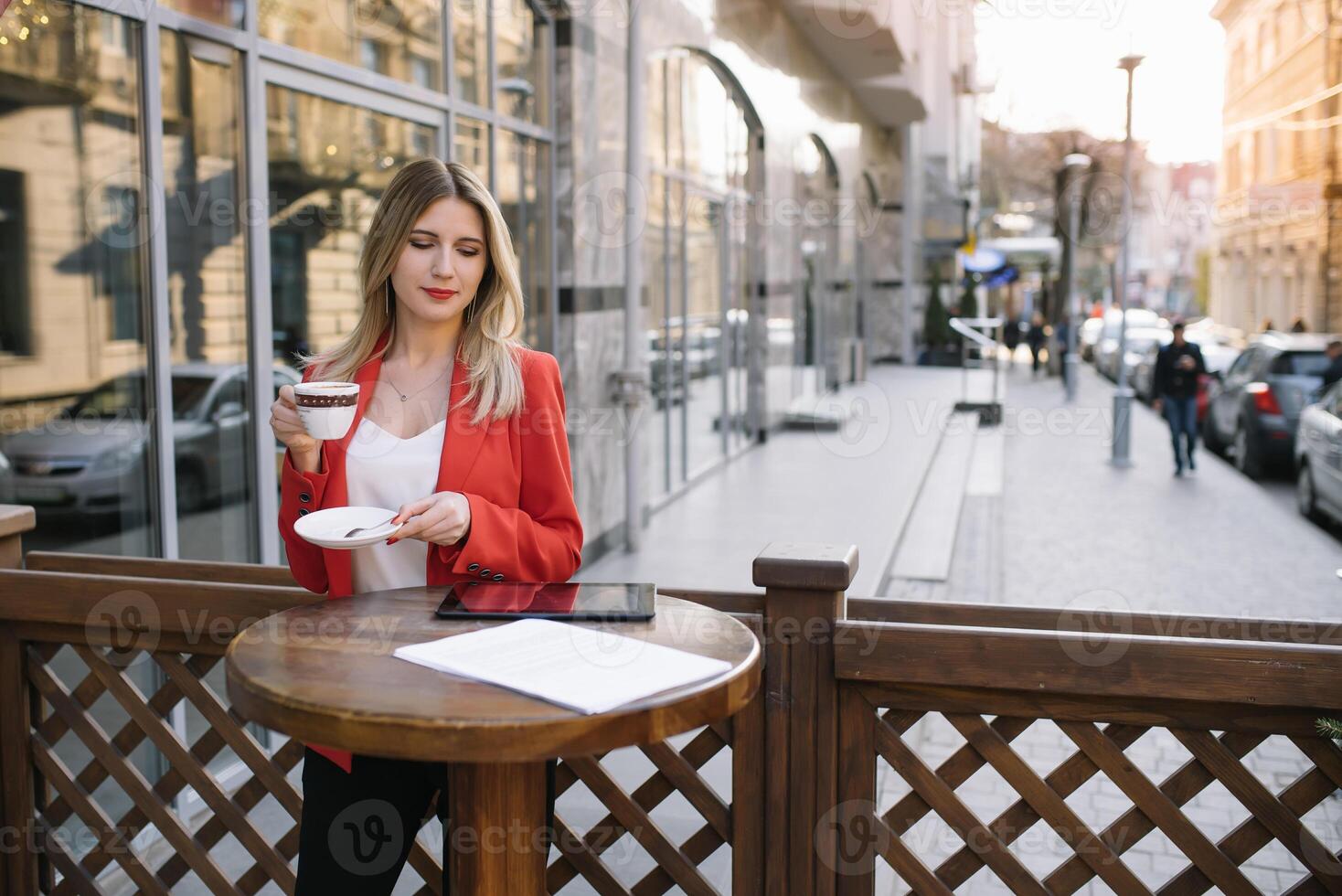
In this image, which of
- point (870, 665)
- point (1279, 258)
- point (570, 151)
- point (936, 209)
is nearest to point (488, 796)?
point (870, 665)

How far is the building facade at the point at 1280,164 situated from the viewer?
32.2m

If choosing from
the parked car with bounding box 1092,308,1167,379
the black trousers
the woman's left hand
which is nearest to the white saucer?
the woman's left hand

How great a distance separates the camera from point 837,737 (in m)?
2.50

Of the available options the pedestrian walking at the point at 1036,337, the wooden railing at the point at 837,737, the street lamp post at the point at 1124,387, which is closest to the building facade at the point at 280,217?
the wooden railing at the point at 837,737

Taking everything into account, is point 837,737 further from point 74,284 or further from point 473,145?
point 473,145

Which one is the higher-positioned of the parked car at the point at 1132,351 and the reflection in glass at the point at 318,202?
the reflection in glass at the point at 318,202

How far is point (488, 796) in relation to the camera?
6.70 feet

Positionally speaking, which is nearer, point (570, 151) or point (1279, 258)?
point (570, 151)

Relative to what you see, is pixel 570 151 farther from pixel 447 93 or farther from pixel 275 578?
pixel 275 578

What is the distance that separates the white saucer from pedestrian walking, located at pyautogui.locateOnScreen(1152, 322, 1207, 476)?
13517mm

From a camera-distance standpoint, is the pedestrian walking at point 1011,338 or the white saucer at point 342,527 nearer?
the white saucer at point 342,527

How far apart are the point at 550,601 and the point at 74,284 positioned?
2.81 m

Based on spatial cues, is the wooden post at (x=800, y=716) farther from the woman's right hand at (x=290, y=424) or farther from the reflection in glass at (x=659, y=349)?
the reflection in glass at (x=659, y=349)

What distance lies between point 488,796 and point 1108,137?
5016cm
